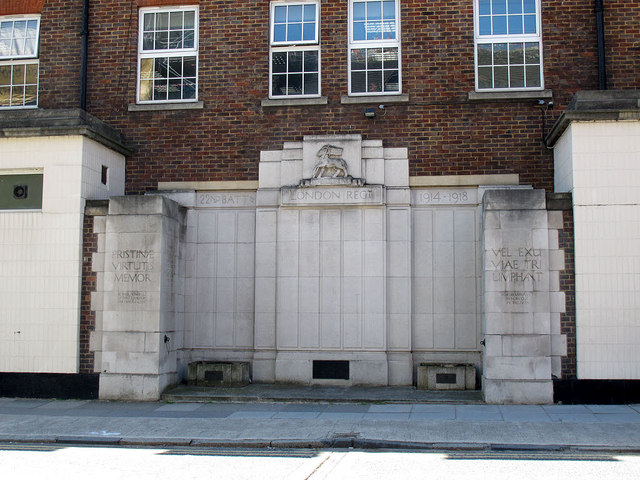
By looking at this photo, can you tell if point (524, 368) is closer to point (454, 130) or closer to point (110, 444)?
point (454, 130)

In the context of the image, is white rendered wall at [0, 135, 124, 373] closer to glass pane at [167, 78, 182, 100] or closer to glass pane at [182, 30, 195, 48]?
glass pane at [167, 78, 182, 100]

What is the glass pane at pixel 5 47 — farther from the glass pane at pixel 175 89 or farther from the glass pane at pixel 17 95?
the glass pane at pixel 175 89

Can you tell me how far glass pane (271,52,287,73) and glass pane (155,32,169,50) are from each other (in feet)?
7.30

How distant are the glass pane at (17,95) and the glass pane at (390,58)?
292 inches

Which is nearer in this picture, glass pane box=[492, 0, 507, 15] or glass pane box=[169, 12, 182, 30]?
glass pane box=[492, 0, 507, 15]

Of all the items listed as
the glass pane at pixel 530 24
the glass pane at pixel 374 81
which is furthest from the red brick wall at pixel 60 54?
the glass pane at pixel 530 24

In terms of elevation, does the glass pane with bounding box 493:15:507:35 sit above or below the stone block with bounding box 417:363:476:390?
above

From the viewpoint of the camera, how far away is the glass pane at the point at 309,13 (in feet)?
47.8

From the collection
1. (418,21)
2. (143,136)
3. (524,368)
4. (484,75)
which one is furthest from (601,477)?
(143,136)

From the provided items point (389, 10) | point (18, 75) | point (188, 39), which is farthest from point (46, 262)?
point (389, 10)

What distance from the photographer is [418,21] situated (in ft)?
46.6

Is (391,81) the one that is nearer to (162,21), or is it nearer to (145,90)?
(162,21)

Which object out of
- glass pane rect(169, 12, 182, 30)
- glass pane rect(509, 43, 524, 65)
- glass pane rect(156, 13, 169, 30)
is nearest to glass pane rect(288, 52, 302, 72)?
glass pane rect(169, 12, 182, 30)

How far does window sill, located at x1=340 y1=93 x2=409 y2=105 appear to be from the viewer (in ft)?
45.8
